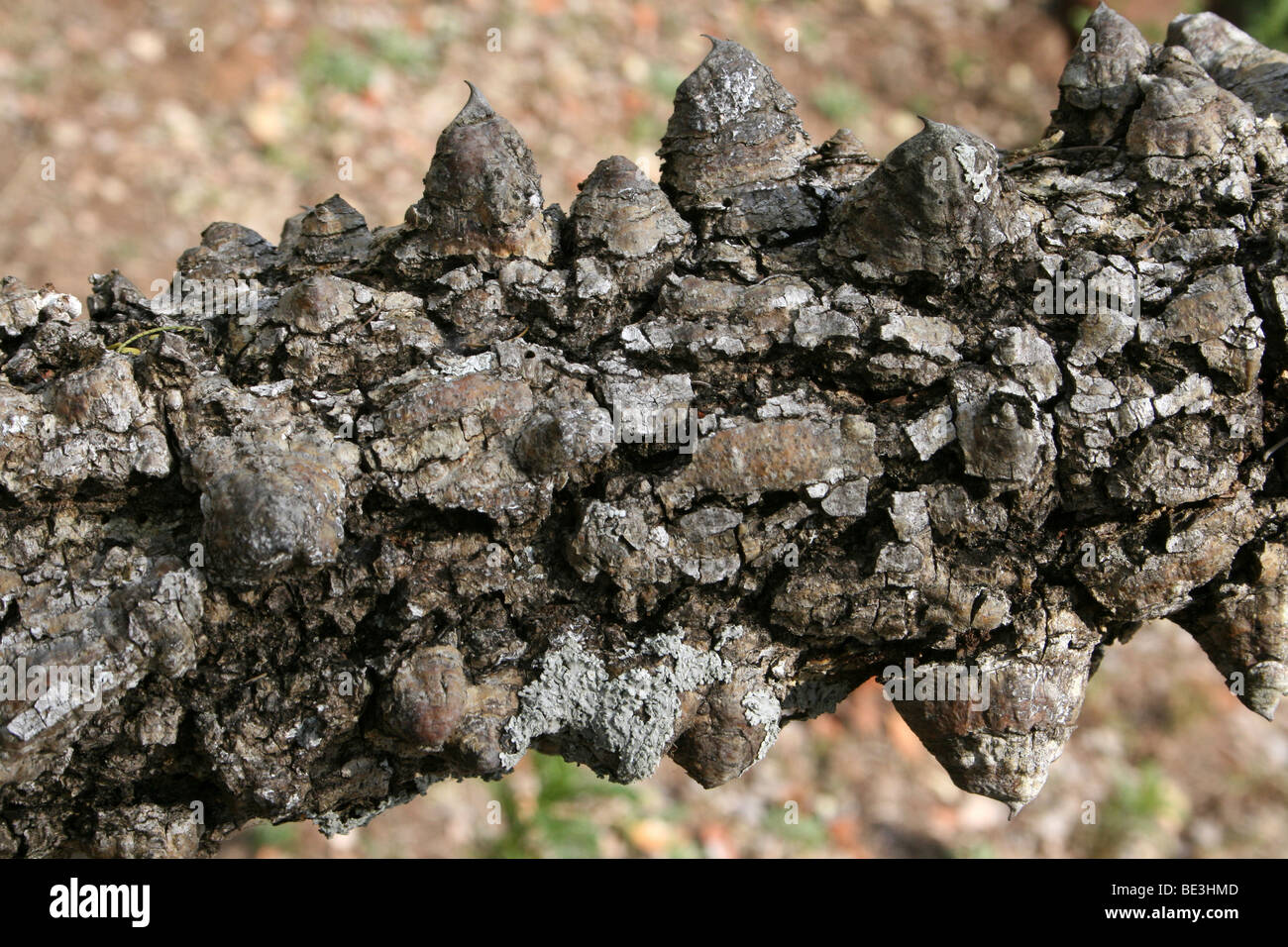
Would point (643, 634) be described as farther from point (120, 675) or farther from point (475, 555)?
point (120, 675)

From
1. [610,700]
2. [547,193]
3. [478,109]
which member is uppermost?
[547,193]

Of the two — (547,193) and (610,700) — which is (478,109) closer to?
(610,700)

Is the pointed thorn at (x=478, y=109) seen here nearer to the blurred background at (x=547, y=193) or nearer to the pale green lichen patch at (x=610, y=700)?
the pale green lichen patch at (x=610, y=700)

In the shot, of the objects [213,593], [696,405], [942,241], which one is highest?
[942,241]

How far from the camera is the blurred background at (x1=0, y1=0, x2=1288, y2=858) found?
3.90 m

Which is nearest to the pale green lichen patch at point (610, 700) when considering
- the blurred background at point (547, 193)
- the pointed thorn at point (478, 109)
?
the pointed thorn at point (478, 109)

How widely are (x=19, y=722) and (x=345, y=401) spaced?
529mm

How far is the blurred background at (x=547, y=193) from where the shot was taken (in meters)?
3.90

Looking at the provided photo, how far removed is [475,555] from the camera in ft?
4.39

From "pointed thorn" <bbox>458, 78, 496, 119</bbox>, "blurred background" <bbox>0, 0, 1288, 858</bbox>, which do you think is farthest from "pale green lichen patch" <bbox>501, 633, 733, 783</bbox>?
"blurred background" <bbox>0, 0, 1288, 858</bbox>

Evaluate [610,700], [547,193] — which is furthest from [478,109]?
[547,193]

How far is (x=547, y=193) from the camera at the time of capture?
4645 millimetres

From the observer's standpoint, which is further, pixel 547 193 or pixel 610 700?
pixel 547 193

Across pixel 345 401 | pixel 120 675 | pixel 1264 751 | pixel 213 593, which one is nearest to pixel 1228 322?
pixel 345 401
